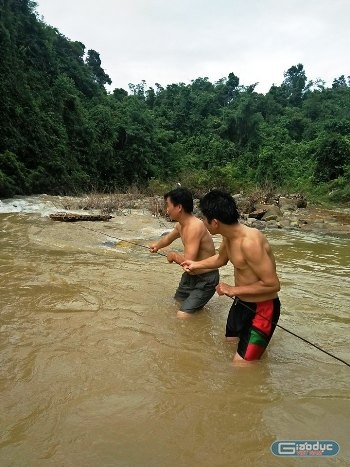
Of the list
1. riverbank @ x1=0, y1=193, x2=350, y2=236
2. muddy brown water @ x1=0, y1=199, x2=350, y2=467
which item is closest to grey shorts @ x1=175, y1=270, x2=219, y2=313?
muddy brown water @ x1=0, y1=199, x2=350, y2=467

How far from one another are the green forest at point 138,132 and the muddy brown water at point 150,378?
14408 mm

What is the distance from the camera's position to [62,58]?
31094 millimetres

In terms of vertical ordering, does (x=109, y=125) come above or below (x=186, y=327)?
above

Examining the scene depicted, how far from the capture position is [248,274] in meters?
3.08

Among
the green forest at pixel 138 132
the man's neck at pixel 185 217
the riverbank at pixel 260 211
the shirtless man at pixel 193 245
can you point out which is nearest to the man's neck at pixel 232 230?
the shirtless man at pixel 193 245

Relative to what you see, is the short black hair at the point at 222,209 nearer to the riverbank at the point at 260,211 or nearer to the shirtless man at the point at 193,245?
the shirtless man at the point at 193,245

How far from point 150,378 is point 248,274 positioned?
3.47 ft

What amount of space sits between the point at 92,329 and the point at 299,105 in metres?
49.5

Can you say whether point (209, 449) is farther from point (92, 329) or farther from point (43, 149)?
point (43, 149)

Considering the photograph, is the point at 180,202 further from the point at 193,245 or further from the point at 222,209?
the point at 222,209

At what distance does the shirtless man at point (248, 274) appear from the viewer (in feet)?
9.60

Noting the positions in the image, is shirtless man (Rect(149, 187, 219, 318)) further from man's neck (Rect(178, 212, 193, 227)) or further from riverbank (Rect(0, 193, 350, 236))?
riverbank (Rect(0, 193, 350, 236))

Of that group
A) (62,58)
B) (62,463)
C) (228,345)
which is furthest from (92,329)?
(62,58)

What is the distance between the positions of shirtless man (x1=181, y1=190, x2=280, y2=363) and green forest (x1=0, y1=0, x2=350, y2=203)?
1613 cm
